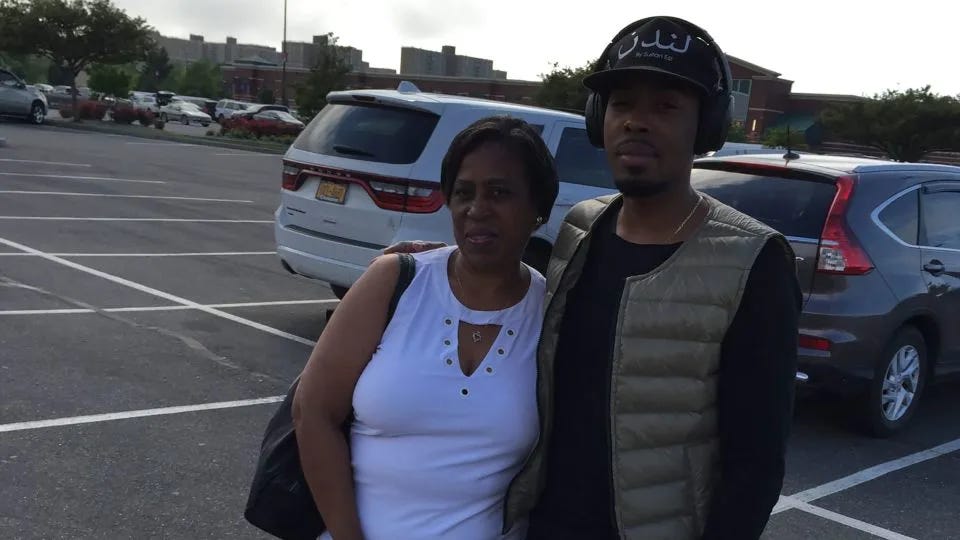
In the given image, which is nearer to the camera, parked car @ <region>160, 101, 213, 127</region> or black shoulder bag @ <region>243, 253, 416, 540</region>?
black shoulder bag @ <region>243, 253, 416, 540</region>

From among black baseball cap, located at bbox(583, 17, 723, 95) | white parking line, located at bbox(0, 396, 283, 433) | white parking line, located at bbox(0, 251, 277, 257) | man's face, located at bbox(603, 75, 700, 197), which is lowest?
white parking line, located at bbox(0, 251, 277, 257)

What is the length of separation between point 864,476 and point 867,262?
122 centimetres

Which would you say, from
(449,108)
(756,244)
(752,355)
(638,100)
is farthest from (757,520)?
(449,108)

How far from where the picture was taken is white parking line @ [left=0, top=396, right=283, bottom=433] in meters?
5.04

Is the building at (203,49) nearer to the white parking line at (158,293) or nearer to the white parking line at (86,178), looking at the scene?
the white parking line at (86,178)

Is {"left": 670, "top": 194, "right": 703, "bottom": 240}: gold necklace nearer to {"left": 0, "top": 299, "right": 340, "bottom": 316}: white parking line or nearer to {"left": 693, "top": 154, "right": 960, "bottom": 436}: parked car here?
{"left": 693, "top": 154, "right": 960, "bottom": 436}: parked car

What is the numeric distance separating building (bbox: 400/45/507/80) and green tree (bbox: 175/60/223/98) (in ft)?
63.6

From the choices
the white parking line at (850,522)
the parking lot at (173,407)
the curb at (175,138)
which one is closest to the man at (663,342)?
the parking lot at (173,407)

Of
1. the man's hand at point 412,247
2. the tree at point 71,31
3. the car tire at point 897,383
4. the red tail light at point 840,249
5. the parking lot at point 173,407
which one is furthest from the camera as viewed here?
the tree at point 71,31

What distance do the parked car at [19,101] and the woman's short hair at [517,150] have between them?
3318 centimetres

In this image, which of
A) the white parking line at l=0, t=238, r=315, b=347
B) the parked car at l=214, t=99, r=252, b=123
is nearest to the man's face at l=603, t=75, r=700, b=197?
the white parking line at l=0, t=238, r=315, b=347

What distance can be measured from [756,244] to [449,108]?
5657mm

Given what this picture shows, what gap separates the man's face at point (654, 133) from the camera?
181cm

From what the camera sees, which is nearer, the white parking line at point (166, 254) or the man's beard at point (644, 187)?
the man's beard at point (644, 187)
